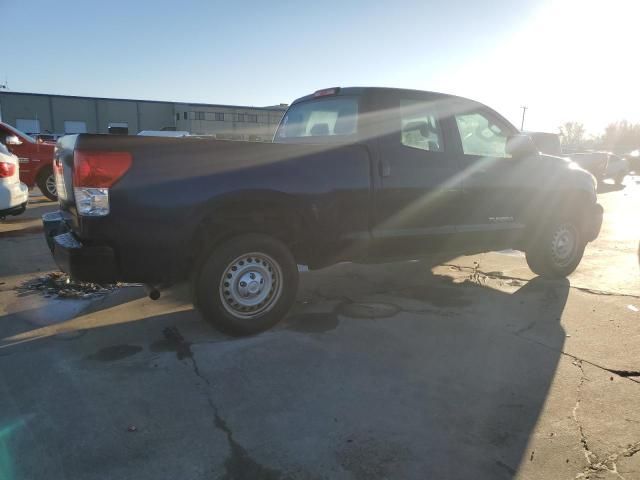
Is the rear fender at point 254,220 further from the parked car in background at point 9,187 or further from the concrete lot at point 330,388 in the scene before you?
the parked car in background at point 9,187

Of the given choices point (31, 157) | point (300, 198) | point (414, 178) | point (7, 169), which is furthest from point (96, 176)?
point (31, 157)

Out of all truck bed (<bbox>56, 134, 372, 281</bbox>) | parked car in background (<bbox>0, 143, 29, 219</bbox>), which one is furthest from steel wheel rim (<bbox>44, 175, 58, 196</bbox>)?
truck bed (<bbox>56, 134, 372, 281</bbox>)

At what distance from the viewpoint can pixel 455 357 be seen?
358 cm

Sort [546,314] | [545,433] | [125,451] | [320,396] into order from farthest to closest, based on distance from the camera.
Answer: [546,314], [320,396], [545,433], [125,451]

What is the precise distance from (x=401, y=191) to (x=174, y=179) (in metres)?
2.00

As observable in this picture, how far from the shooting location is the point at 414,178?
436 cm

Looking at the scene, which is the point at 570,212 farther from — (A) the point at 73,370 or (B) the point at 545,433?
(A) the point at 73,370

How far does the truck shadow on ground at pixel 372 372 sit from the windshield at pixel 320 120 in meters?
1.67

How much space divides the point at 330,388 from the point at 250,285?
1159mm

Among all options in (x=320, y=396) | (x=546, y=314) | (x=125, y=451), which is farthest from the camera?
(x=546, y=314)

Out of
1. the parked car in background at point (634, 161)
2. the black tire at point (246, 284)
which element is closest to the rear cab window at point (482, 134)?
the black tire at point (246, 284)

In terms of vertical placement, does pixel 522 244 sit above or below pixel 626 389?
above

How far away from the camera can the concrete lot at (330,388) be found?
236cm

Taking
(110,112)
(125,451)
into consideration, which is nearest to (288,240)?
(125,451)
